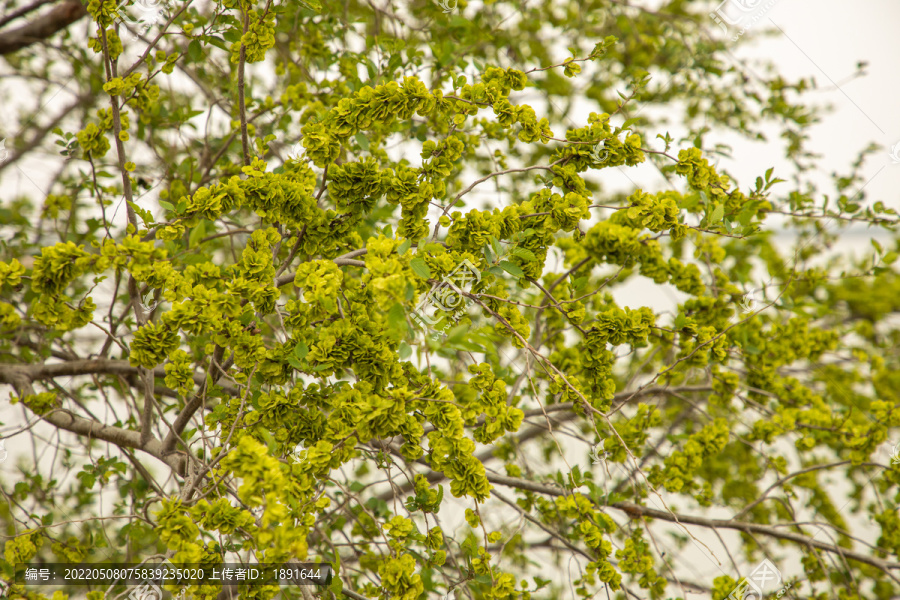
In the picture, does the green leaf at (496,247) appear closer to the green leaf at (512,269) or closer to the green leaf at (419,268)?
the green leaf at (512,269)

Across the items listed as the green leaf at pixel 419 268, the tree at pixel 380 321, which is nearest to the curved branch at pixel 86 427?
the tree at pixel 380 321

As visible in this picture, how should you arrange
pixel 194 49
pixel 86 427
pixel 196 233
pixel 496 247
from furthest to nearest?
pixel 86 427 → pixel 194 49 → pixel 196 233 → pixel 496 247

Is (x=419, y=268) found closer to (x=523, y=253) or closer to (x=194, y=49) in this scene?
(x=523, y=253)

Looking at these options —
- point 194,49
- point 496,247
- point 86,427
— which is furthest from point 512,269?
point 86,427

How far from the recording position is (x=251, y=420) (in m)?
1.28

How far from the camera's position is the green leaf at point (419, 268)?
3.58ft

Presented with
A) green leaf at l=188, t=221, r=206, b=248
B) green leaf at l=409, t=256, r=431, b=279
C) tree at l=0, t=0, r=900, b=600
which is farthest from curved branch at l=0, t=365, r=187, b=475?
green leaf at l=409, t=256, r=431, b=279

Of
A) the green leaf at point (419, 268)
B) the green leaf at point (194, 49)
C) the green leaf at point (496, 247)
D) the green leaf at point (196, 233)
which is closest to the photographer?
the green leaf at point (419, 268)

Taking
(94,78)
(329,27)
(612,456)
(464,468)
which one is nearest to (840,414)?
(612,456)

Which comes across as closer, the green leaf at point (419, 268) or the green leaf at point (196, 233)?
the green leaf at point (419, 268)

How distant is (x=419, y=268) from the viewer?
1.10 m

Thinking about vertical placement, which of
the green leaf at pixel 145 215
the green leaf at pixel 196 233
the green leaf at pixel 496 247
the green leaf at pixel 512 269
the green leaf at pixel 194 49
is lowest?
the green leaf at pixel 512 269

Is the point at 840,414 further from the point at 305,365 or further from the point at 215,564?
the point at 215,564

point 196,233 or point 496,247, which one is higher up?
point 196,233
